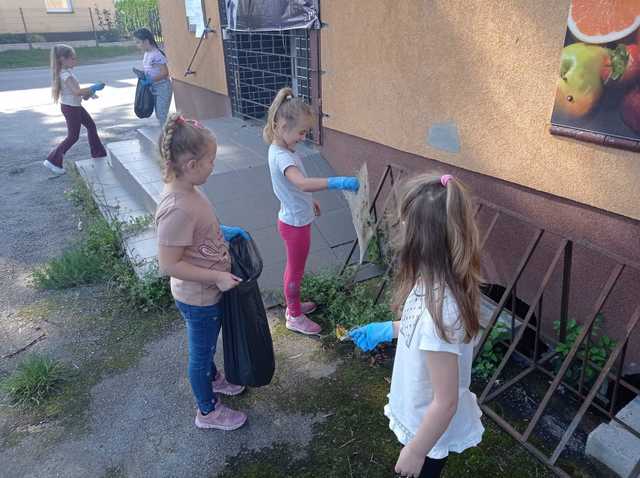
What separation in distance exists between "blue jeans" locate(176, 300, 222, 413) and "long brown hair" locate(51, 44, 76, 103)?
5.27 m

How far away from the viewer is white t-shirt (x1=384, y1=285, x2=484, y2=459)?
51.6 inches

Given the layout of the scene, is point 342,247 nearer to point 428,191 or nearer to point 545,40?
point 545,40

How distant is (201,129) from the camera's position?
1.99 metres

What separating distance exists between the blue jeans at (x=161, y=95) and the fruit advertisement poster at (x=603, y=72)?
5747 millimetres

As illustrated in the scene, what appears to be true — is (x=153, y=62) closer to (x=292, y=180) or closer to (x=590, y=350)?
(x=292, y=180)

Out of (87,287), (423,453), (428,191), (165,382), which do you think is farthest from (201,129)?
(87,287)

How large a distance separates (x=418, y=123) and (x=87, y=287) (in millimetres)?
3036

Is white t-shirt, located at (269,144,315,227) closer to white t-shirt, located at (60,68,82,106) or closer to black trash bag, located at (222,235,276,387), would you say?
black trash bag, located at (222,235,276,387)

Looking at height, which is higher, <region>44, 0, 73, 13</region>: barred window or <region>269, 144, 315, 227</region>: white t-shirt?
<region>44, 0, 73, 13</region>: barred window

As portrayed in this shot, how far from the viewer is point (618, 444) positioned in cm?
219

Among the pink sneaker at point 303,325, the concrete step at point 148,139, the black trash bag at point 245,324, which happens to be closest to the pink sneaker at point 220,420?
the black trash bag at point 245,324

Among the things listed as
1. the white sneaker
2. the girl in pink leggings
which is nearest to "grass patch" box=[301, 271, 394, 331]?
the girl in pink leggings

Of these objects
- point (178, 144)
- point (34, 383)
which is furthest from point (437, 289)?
point (34, 383)

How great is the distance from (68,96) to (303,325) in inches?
207
